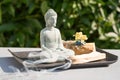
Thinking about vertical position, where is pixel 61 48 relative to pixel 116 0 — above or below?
below

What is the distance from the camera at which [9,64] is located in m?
1.08

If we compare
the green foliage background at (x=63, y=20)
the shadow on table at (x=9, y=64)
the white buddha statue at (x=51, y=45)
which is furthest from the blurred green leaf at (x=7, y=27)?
the white buddha statue at (x=51, y=45)

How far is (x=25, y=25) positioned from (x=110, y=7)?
1.56ft

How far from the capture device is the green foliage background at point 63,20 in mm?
1892

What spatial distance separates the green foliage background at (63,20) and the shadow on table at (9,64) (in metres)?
0.73

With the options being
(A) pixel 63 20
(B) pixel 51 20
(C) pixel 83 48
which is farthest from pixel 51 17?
(A) pixel 63 20

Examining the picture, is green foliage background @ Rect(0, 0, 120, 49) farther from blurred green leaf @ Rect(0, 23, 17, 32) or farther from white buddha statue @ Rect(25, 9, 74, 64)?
white buddha statue @ Rect(25, 9, 74, 64)

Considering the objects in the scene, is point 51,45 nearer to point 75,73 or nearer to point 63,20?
point 75,73

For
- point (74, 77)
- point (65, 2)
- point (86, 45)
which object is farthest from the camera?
point (65, 2)

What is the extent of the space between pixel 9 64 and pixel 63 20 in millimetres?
865

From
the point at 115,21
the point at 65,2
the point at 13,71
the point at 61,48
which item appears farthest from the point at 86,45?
the point at 115,21

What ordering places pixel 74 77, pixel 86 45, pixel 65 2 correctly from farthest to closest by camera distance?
1. pixel 65 2
2. pixel 86 45
3. pixel 74 77

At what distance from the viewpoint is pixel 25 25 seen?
192 centimetres

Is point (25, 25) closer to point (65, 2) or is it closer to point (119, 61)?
point (65, 2)
